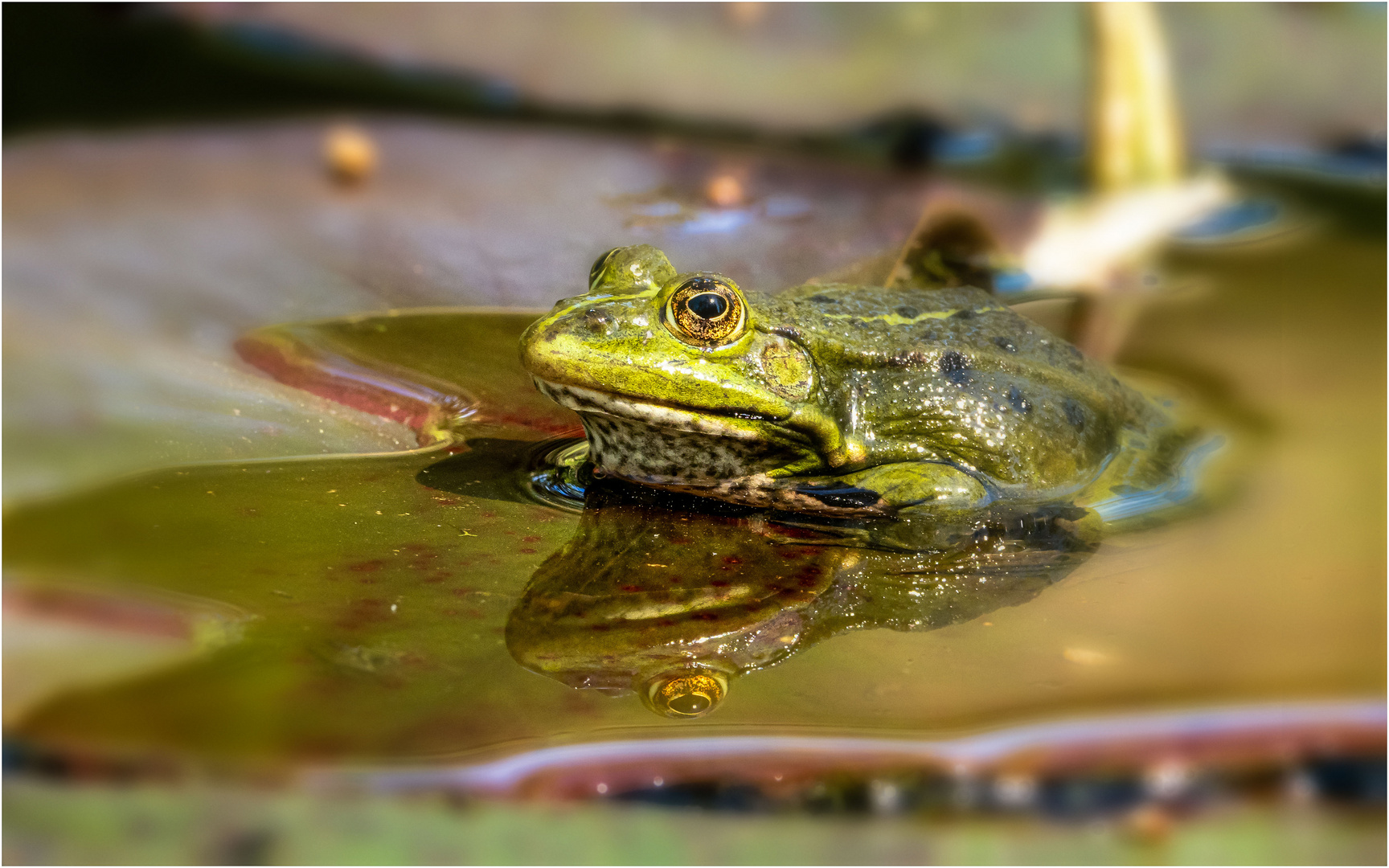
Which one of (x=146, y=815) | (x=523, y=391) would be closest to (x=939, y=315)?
(x=523, y=391)

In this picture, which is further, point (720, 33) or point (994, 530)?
point (720, 33)

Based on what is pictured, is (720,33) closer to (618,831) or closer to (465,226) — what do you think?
(465,226)

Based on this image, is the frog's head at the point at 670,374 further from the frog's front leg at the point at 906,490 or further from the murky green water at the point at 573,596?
the murky green water at the point at 573,596

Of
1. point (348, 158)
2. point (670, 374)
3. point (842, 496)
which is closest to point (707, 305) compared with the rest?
Answer: point (670, 374)

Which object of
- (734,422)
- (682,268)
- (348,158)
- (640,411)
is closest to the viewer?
(640,411)

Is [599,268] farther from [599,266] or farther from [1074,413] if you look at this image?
[1074,413]

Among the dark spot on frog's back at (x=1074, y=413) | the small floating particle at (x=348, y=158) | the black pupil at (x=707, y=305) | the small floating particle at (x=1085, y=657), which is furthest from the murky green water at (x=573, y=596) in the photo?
the small floating particle at (x=348, y=158)

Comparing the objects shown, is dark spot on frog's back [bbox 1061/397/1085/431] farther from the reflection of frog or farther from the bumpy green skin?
the reflection of frog
